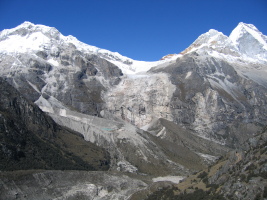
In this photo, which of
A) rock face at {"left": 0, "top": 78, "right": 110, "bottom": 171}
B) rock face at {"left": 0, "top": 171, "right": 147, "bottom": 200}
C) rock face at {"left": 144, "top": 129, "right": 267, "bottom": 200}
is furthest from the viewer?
rock face at {"left": 0, "top": 78, "right": 110, "bottom": 171}

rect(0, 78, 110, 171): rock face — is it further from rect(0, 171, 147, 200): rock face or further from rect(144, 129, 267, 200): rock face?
rect(144, 129, 267, 200): rock face

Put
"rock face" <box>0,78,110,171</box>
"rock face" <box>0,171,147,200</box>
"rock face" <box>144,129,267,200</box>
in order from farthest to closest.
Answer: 1. "rock face" <box>0,78,110,171</box>
2. "rock face" <box>0,171,147,200</box>
3. "rock face" <box>144,129,267,200</box>

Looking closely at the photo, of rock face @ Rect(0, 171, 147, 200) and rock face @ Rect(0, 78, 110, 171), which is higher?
rock face @ Rect(0, 78, 110, 171)

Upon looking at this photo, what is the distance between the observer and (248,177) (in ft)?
218

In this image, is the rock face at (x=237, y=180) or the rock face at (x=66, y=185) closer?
the rock face at (x=237, y=180)

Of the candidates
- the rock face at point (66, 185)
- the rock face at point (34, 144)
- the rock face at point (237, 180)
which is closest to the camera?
the rock face at point (237, 180)

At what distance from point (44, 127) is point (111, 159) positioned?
34.3 metres

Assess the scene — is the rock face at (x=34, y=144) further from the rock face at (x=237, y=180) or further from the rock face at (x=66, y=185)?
the rock face at (x=237, y=180)

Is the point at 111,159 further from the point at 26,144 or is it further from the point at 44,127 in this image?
the point at 26,144

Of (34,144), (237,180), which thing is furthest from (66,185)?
(237,180)

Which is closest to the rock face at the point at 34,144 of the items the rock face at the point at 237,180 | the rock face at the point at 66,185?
the rock face at the point at 66,185

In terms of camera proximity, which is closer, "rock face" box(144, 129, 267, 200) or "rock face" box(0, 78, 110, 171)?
"rock face" box(144, 129, 267, 200)

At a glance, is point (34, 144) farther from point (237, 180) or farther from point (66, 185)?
point (237, 180)

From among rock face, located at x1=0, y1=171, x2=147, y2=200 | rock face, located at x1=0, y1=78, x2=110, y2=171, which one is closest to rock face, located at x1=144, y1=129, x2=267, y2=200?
rock face, located at x1=0, y1=171, x2=147, y2=200
